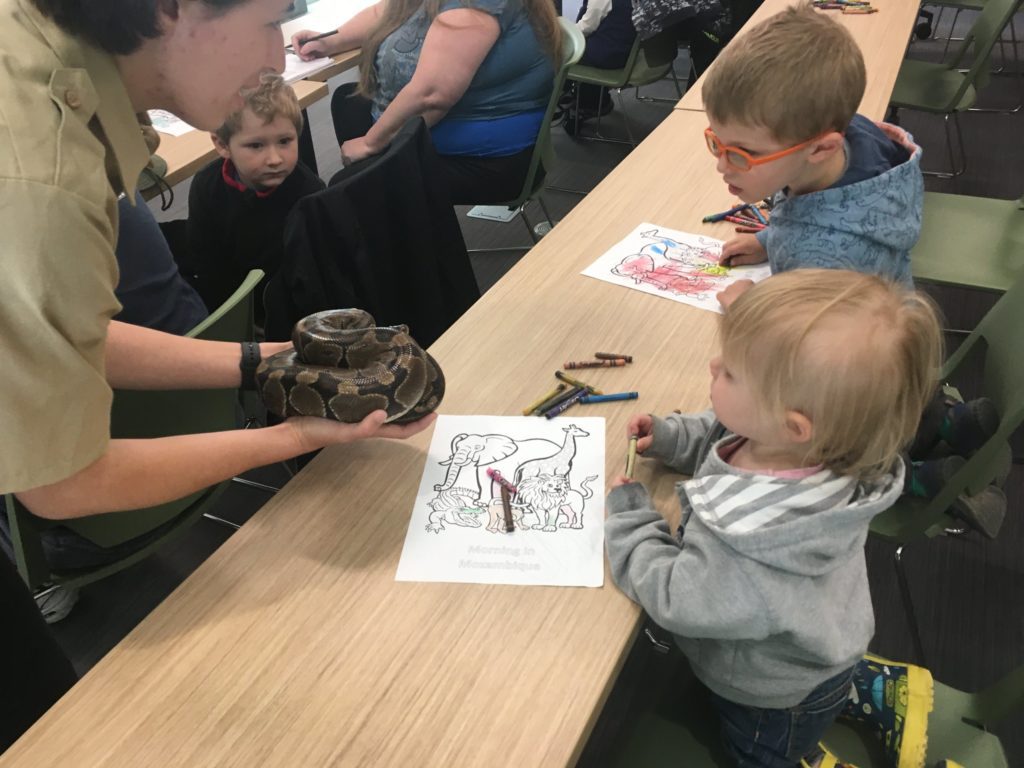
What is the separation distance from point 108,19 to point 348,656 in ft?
2.86

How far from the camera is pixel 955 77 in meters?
3.64

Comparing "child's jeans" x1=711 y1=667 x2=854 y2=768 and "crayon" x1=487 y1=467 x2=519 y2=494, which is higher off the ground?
"crayon" x1=487 y1=467 x2=519 y2=494

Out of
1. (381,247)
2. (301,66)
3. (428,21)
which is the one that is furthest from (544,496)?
(301,66)

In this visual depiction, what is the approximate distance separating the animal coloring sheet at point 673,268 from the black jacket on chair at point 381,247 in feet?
1.88

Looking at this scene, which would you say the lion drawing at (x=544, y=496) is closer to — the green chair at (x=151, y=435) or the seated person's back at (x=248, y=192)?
the green chair at (x=151, y=435)

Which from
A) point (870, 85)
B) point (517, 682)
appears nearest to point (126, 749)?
point (517, 682)

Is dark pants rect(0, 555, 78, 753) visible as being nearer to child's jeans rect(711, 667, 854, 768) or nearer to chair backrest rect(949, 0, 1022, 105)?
child's jeans rect(711, 667, 854, 768)

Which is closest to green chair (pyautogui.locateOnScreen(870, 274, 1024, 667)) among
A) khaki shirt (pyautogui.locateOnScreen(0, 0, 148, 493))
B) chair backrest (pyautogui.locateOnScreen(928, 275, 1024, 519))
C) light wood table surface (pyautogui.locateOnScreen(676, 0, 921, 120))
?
chair backrest (pyautogui.locateOnScreen(928, 275, 1024, 519))

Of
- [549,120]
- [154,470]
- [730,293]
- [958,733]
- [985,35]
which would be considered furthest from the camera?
[985,35]

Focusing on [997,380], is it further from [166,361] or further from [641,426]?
[166,361]

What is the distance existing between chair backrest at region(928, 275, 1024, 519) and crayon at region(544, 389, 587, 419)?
30.2 inches

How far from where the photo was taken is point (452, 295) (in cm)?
234

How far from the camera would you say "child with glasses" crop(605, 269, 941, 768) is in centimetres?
90

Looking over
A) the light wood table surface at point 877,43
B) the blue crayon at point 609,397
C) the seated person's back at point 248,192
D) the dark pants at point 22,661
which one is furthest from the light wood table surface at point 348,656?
the light wood table surface at point 877,43
